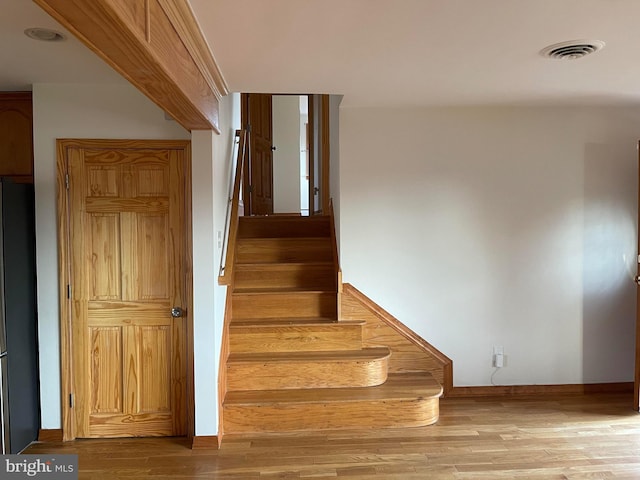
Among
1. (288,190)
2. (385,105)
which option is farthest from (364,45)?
(288,190)

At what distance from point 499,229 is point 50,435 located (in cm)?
357

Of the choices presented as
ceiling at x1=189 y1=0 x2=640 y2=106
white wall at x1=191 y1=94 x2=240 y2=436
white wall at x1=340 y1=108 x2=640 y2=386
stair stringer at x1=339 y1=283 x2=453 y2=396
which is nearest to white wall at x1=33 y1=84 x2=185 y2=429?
white wall at x1=191 y1=94 x2=240 y2=436

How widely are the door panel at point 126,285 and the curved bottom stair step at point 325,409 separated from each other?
16.9 inches

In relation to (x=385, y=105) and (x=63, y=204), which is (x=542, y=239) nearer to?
(x=385, y=105)

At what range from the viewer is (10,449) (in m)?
2.75

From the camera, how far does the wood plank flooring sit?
8.66 ft

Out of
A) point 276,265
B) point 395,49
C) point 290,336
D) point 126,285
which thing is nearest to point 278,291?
point 276,265

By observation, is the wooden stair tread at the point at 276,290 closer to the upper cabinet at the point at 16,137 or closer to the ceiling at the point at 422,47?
the ceiling at the point at 422,47

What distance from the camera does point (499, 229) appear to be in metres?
3.75

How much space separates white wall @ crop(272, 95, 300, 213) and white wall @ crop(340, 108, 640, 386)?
3253 millimetres

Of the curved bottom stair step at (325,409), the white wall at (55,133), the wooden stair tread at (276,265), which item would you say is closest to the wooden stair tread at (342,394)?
the curved bottom stair step at (325,409)

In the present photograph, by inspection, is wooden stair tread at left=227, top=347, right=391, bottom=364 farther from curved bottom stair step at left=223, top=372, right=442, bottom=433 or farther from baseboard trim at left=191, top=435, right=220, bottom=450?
baseboard trim at left=191, top=435, right=220, bottom=450

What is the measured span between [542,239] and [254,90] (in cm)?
255

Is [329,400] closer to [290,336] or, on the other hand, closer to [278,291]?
[290,336]
